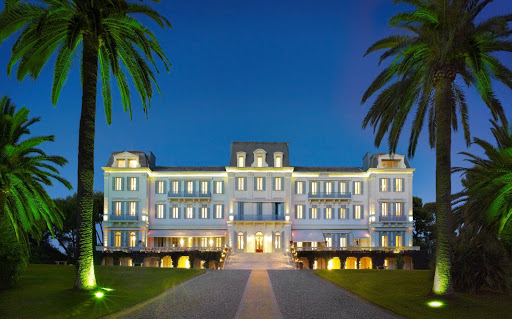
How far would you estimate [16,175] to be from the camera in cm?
2344

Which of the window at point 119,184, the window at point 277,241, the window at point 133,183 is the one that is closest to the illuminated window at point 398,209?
the window at point 277,241

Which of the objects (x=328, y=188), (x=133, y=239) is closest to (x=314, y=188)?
(x=328, y=188)

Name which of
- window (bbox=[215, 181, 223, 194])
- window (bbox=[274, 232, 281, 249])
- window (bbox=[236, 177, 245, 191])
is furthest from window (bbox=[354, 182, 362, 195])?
window (bbox=[215, 181, 223, 194])

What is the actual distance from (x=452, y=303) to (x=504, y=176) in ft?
18.7

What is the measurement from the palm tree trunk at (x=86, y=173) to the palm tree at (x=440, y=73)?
1203 cm

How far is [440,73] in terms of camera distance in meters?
20.3

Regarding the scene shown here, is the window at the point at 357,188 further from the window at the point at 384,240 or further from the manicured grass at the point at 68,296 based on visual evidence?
the manicured grass at the point at 68,296

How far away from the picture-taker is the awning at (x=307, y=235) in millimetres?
56531

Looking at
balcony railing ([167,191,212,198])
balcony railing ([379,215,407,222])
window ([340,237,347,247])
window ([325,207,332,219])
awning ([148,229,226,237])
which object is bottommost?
window ([340,237,347,247])

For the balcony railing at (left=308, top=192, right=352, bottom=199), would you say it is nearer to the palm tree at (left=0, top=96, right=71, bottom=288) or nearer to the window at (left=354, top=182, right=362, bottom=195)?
the window at (left=354, top=182, right=362, bottom=195)

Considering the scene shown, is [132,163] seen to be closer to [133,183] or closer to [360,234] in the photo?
[133,183]

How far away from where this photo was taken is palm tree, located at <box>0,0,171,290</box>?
63.8 ft

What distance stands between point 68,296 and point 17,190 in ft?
24.0

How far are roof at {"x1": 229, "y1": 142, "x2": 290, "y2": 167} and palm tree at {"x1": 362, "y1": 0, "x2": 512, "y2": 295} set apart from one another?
119 feet
